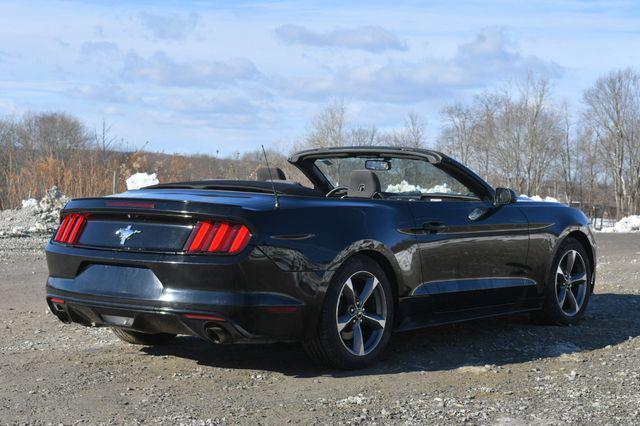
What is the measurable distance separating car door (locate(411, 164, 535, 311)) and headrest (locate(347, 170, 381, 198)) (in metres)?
0.30

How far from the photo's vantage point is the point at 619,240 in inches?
869

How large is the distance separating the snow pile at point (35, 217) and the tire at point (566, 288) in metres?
13.5

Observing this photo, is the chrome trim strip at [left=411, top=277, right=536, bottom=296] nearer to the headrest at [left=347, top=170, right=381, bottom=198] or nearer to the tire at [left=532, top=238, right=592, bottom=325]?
the tire at [left=532, top=238, right=592, bottom=325]

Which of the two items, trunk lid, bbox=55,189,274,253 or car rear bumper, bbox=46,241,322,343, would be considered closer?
car rear bumper, bbox=46,241,322,343

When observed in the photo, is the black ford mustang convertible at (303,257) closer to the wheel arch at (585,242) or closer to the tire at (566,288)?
the tire at (566,288)

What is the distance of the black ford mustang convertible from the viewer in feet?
17.6

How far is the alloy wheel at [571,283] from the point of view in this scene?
7.90 m

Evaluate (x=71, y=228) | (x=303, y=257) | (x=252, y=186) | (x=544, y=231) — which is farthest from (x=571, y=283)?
(x=71, y=228)

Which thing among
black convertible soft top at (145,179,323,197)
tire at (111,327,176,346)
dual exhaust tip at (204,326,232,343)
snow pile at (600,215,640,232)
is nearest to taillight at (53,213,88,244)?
black convertible soft top at (145,179,323,197)

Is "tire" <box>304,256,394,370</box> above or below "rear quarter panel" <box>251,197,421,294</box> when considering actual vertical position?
below

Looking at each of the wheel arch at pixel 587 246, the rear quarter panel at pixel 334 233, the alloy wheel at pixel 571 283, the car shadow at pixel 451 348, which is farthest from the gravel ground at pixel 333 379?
the rear quarter panel at pixel 334 233

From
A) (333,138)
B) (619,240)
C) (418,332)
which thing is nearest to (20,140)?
(333,138)

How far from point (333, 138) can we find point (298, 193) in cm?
3775

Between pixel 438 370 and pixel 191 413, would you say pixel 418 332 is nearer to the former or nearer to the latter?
pixel 438 370
